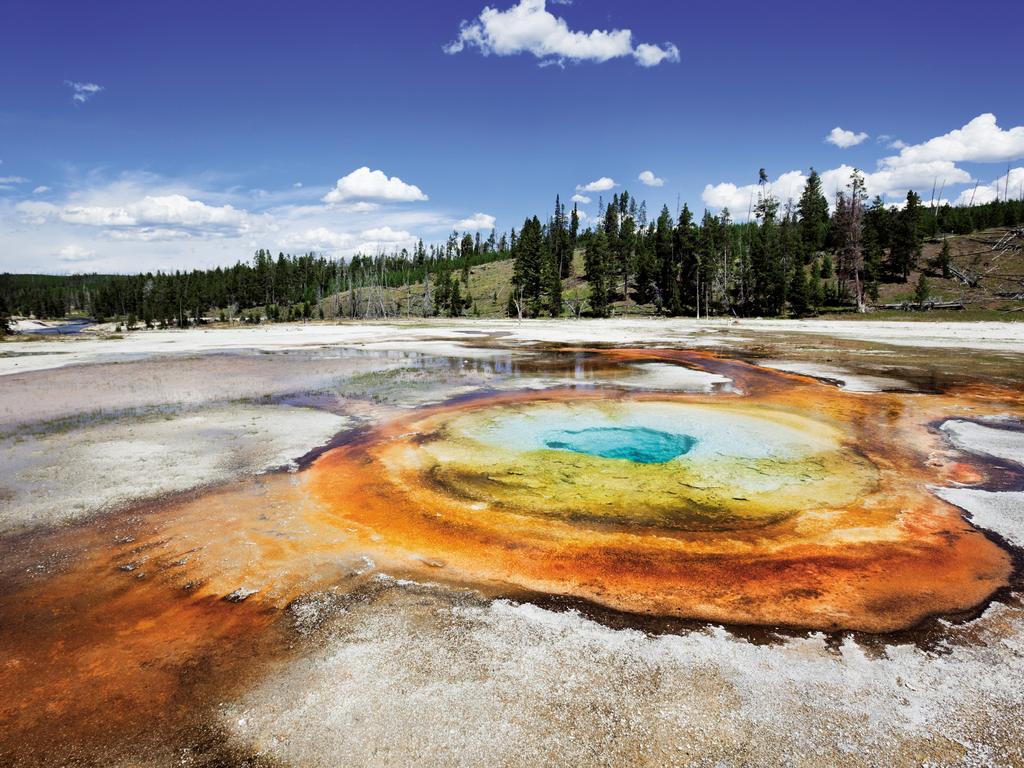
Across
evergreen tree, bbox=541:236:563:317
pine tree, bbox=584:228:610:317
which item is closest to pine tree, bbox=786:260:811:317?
pine tree, bbox=584:228:610:317

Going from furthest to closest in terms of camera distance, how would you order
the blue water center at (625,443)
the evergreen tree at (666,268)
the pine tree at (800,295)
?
the evergreen tree at (666,268) < the pine tree at (800,295) < the blue water center at (625,443)

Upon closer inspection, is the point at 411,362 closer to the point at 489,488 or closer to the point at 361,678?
the point at 489,488

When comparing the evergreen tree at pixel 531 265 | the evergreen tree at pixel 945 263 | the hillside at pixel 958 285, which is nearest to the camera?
the hillside at pixel 958 285

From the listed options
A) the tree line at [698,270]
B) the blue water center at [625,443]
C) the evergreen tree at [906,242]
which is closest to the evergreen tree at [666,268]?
the tree line at [698,270]

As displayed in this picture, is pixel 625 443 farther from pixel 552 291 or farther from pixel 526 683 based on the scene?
pixel 552 291

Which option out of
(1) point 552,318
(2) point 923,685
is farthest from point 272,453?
(1) point 552,318

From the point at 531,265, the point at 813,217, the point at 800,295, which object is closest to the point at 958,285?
the point at 800,295

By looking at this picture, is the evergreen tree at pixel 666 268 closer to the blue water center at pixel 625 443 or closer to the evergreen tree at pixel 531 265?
the evergreen tree at pixel 531 265

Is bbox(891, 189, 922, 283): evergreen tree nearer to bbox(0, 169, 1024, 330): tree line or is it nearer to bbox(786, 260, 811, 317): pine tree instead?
bbox(0, 169, 1024, 330): tree line
